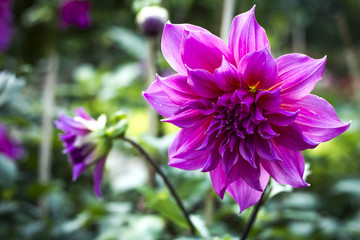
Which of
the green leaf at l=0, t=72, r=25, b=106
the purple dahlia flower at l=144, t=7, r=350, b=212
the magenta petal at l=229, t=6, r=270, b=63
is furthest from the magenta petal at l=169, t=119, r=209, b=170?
the green leaf at l=0, t=72, r=25, b=106

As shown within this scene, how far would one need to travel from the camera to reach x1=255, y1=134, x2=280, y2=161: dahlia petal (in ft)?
1.40

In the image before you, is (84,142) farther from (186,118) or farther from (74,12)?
(74,12)

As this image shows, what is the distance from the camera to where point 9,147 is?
134 centimetres

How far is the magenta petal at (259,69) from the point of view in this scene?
41 cm

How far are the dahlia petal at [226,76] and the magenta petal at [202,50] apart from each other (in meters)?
0.03

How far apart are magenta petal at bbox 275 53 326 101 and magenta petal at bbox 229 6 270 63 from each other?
32 mm

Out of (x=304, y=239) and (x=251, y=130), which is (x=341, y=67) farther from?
(x=251, y=130)

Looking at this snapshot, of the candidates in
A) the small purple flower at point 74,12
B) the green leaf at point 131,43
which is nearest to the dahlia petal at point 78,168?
the green leaf at point 131,43

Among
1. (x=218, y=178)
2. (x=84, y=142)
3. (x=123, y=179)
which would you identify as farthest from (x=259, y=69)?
(x=123, y=179)

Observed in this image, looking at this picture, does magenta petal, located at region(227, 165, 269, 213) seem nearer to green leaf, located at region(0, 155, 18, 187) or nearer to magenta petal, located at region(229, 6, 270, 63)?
magenta petal, located at region(229, 6, 270, 63)

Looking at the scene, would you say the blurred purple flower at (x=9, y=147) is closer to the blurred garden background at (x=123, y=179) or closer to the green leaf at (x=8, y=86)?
the blurred garden background at (x=123, y=179)

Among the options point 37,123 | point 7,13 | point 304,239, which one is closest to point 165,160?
point 304,239

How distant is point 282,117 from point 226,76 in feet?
0.26

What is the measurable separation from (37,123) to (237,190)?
1.23m
